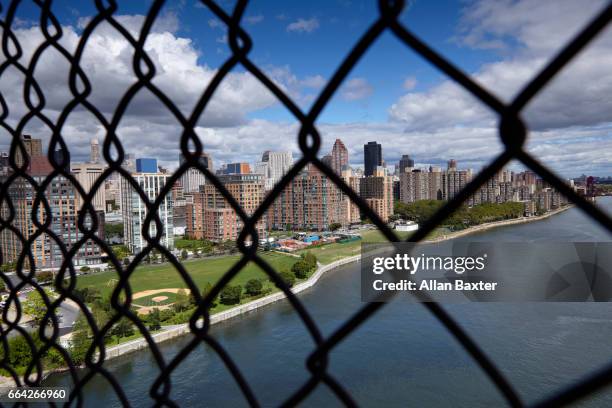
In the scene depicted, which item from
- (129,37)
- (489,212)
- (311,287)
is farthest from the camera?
(489,212)

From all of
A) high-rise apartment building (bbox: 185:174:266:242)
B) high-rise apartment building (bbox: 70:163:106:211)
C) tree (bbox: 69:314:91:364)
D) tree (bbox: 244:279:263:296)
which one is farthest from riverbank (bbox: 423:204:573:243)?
tree (bbox: 69:314:91:364)

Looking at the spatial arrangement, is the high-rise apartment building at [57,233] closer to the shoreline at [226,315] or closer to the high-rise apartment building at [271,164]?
the shoreline at [226,315]

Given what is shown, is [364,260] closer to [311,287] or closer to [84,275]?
[311,287]

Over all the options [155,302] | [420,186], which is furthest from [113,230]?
[420,186]

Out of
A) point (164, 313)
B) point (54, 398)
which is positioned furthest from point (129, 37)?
point (164, 313)

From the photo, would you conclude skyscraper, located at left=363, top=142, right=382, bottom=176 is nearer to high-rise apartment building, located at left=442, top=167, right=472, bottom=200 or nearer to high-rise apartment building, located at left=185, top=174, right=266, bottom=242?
high-rise apartment building, located at left=442, top=167, right=472, bottom=200

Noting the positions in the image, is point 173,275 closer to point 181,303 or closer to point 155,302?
point 155,302
